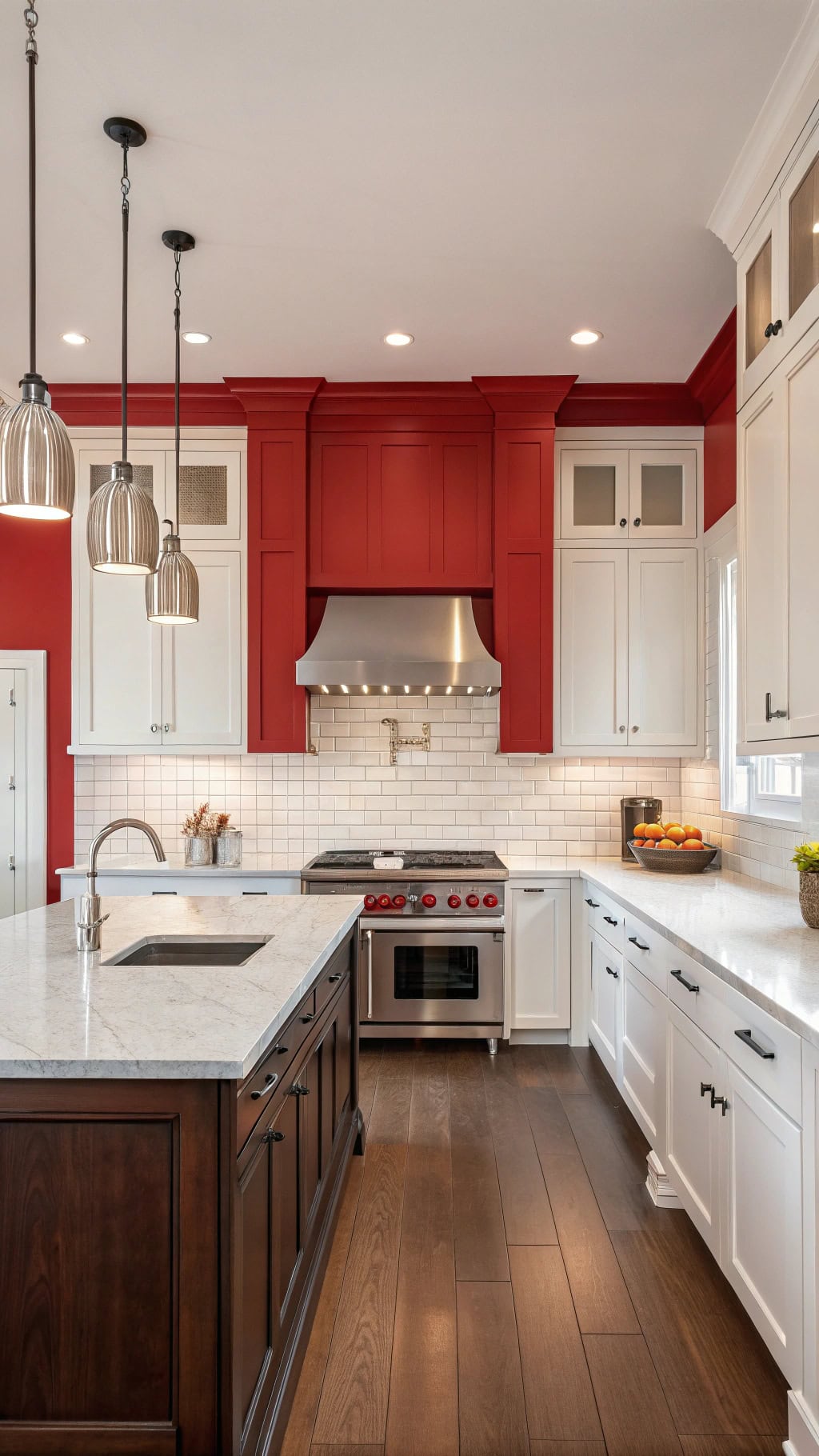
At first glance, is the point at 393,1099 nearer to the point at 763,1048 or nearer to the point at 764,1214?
the point at 764,1214

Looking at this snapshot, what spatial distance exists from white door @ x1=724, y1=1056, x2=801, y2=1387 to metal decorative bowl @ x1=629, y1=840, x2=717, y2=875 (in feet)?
5.70

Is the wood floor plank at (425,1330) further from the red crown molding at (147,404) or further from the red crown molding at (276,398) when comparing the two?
the red crown molding at (147,404)

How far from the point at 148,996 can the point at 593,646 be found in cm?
331

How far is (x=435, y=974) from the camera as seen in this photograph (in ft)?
14.5

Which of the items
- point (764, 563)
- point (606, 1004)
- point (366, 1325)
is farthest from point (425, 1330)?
point (764, 563)

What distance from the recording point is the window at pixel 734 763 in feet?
12.1

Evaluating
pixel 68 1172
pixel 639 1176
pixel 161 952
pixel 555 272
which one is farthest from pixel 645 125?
pixel 639 1176

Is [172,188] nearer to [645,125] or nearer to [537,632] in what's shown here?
[645,125]

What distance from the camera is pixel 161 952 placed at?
260cm

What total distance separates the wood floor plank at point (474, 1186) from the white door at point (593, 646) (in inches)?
70.0

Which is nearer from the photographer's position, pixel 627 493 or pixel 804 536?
pixel 804 536

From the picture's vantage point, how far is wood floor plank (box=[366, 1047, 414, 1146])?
3.47 metres

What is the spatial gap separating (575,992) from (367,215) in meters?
3.47

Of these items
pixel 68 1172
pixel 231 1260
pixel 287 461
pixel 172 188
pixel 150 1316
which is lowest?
pixel 150 1316
